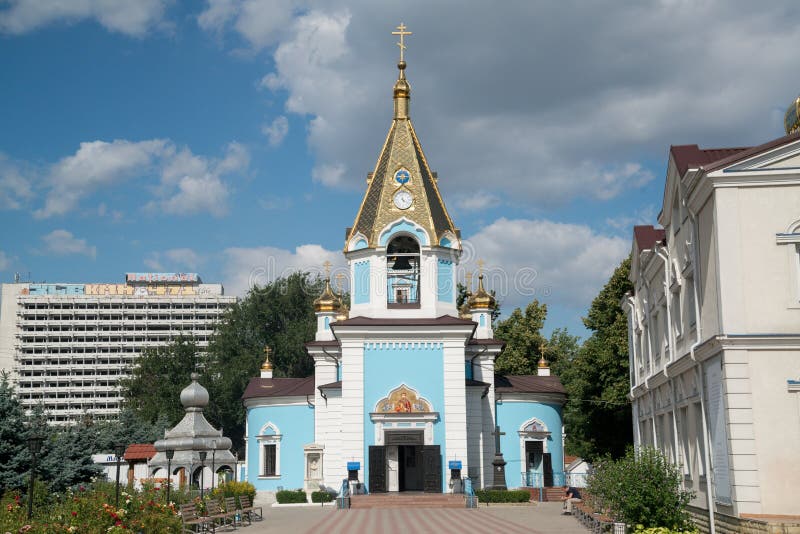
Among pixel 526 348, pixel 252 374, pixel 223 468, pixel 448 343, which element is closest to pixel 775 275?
pixel 448 343

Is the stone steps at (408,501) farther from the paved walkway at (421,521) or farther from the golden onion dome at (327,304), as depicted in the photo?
the golden onion dome at (327,304)

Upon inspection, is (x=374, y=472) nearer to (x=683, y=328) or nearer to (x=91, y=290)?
(x=683, y=328)

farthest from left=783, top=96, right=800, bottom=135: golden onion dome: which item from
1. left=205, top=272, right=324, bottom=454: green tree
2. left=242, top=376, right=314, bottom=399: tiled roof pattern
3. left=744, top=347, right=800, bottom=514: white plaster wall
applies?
left=205, top=272, right=324, bottom=454: green tree

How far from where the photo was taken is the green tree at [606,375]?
2855 centimetres

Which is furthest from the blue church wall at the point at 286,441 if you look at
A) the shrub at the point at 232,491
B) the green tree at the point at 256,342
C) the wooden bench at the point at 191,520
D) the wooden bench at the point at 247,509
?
the green tree at the point at 256,342

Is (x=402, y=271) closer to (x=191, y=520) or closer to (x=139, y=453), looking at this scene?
(x=139, y=453)

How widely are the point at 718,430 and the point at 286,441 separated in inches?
830

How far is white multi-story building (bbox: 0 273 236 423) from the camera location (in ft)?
319

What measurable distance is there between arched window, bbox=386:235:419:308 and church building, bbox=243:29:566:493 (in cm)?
4

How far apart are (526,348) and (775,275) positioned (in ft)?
100

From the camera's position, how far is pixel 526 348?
4312cm

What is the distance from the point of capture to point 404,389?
85.9 feet

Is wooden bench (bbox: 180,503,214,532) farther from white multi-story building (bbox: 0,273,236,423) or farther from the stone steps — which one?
white multi-story building (bbox: 0,273,236,423)

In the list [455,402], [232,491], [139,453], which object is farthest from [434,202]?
[139,453]
